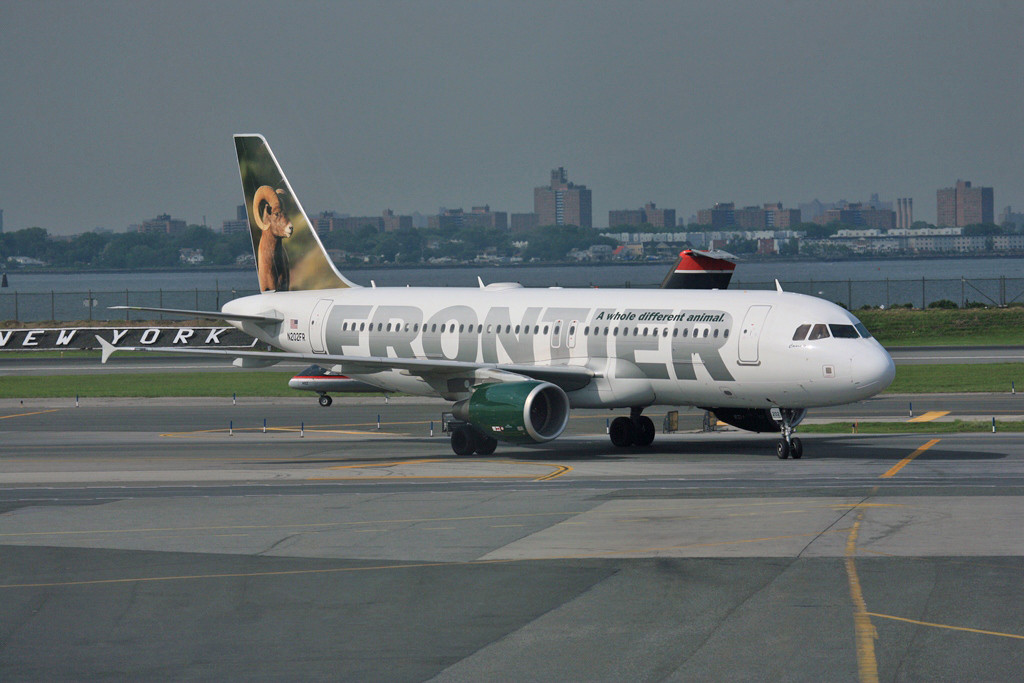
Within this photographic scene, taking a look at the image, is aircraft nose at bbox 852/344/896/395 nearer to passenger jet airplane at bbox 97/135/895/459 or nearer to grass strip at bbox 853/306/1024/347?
passenger jet airplane at bbox 97/135/895/459

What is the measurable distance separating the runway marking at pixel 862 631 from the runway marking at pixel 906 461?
1047 centimetres

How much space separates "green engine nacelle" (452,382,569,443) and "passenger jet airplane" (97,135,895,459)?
0.13 feet

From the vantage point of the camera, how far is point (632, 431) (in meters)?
39.9

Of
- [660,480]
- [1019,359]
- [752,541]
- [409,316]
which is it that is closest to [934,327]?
[1019,359]

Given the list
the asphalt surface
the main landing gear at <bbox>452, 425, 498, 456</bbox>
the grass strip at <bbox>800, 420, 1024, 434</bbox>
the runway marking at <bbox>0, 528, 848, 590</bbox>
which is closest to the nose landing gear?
the asphalt surface

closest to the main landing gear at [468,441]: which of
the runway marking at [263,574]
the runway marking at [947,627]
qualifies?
the runway marking at [263,574]

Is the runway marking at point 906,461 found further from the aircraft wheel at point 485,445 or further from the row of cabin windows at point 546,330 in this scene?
the aircraft wheel at point 485,445

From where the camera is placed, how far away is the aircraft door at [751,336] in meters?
35.3

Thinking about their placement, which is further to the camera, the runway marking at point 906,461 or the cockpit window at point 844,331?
the cockpit window at point 844,331

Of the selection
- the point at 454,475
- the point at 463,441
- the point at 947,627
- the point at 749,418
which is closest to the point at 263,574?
the point at 947,627

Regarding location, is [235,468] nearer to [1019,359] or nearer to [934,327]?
[1019,359]

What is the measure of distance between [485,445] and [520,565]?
1784cm

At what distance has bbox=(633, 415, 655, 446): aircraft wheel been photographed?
1572 inches

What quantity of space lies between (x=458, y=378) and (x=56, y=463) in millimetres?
11881
